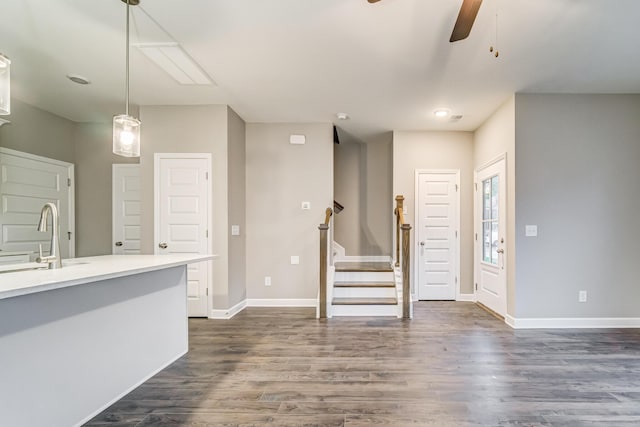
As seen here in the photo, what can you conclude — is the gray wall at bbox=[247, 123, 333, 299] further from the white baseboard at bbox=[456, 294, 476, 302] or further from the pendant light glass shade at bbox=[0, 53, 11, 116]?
the pendant light glass shade at bbox=[0, 53, 11, 116]

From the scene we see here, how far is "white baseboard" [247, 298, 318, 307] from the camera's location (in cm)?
476

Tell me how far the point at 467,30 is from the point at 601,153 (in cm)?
299

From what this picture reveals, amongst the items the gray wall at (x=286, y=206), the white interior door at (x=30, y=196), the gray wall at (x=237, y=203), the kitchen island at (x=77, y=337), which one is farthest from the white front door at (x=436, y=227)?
the white interior door at (x=30, y=196)

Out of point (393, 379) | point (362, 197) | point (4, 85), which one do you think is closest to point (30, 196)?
point (4, 85)

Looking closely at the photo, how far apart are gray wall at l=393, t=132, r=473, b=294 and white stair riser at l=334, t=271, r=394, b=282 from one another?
679mm

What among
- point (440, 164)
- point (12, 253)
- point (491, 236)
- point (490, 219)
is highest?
point (440, 164)

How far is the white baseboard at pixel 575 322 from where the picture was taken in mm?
3707

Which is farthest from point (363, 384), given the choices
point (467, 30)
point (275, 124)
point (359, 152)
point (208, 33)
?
point (359, 152)

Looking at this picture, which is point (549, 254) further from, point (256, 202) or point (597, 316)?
point (256, 202)

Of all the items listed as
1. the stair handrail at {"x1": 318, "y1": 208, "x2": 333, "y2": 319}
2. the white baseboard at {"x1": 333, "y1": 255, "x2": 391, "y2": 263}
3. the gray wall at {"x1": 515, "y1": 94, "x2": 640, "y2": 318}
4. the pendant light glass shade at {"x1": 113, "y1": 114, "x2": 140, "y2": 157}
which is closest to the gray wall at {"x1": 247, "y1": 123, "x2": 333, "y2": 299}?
the stair handrail at {"x1": 318, "y1": 208, "x2": 333, "y2": 319}

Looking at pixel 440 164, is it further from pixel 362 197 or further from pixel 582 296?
pixel 582 296

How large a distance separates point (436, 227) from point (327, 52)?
133 inches

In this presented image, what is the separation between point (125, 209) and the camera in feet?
16.0

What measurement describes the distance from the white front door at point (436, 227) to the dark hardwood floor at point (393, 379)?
140 cm
